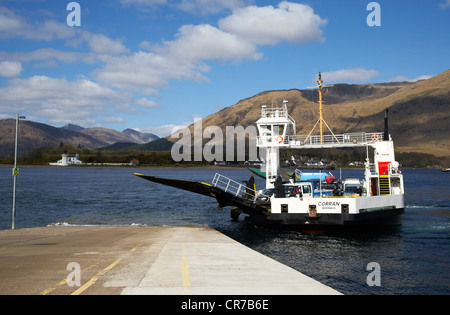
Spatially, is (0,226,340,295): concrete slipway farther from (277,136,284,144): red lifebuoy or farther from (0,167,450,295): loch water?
(277,136,284,144): red lifebuoy

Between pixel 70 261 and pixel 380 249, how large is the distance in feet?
52.1

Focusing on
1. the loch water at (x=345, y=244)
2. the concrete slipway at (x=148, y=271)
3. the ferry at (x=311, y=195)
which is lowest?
the loch water at (x=345, y=244)

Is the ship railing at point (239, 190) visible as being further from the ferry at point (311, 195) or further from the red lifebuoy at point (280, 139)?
the red lifebuoy at point (280, 139)

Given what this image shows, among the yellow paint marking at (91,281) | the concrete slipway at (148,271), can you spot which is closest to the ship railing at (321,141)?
the concrete slipway at (148,271)

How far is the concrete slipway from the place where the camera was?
7809mm

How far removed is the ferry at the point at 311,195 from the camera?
21.5 meters

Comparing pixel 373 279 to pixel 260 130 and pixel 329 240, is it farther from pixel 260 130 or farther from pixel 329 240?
pixel 260 130

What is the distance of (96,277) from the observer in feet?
29.4

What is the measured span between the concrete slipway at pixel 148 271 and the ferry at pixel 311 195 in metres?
7.75

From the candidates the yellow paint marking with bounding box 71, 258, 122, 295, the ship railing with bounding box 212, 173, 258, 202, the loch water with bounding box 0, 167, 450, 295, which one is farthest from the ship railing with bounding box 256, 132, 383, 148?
→ the yellow paint marking with bounding box 71, 258, 122, 295

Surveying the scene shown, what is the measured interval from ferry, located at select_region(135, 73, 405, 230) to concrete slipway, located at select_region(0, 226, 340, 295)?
305 inches

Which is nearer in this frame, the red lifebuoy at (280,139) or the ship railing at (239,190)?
the ship railing at (239,190)

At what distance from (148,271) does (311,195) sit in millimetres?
15579
